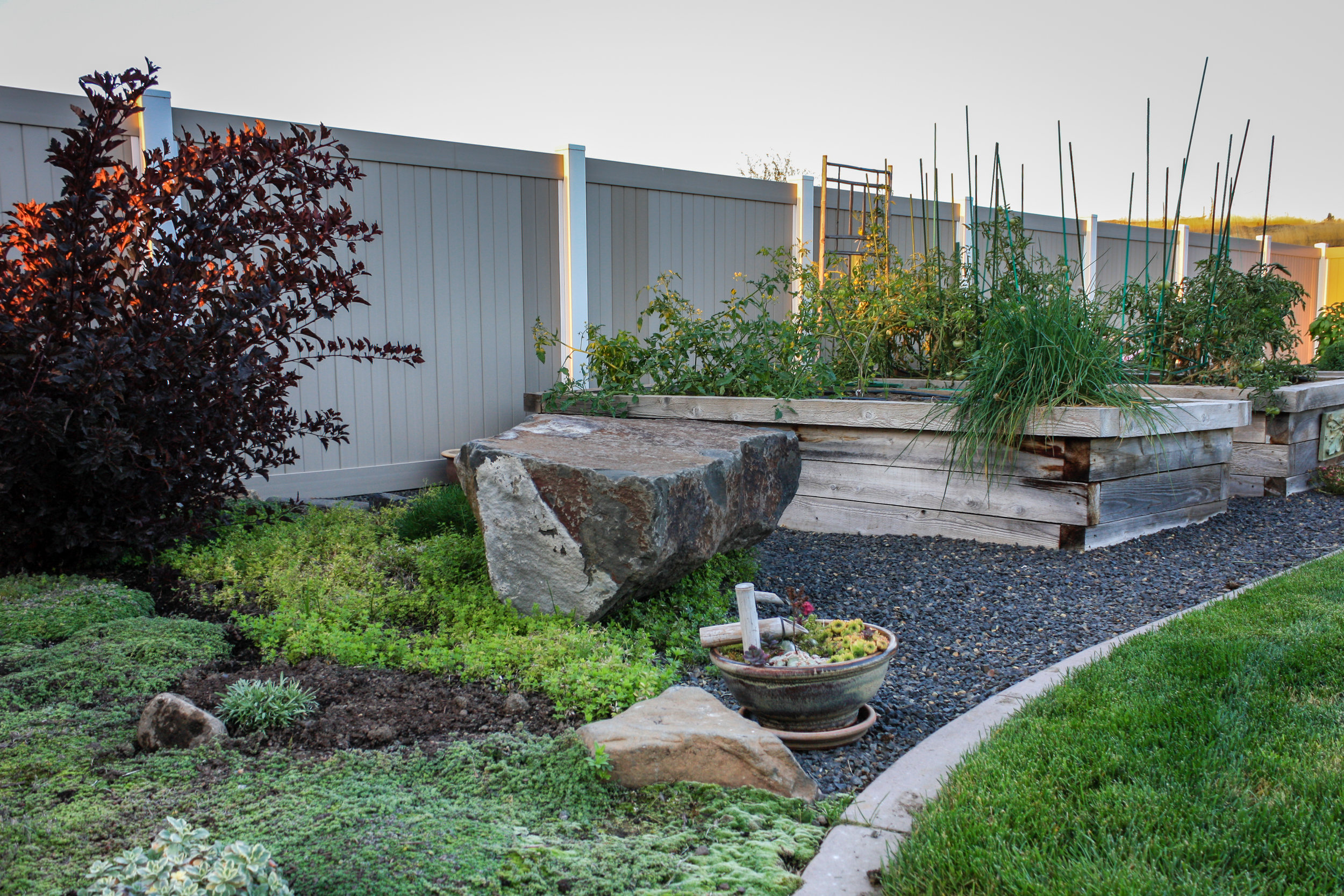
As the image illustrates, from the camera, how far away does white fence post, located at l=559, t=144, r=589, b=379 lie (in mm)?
6613

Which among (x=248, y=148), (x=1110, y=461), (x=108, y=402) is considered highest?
(x=248, y=148)

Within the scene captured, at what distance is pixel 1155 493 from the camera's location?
14.9ft

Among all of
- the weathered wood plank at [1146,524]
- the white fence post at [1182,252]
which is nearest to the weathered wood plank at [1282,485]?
the weathered wood plank at [1146,524]

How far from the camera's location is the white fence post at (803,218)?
7.96 meters

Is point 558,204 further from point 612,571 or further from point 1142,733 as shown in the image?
point 1142,733

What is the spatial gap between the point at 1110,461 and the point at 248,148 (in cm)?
428

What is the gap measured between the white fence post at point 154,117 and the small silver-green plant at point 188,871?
4.81 meters

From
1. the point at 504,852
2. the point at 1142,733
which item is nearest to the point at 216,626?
the point at 504,852

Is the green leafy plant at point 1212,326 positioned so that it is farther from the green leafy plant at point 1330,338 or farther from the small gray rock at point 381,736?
the small gray rock at point 381,736

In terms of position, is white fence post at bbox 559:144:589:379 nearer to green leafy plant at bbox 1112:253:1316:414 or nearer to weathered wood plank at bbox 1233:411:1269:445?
green leafy plant at bbox 1112:253:1316:414

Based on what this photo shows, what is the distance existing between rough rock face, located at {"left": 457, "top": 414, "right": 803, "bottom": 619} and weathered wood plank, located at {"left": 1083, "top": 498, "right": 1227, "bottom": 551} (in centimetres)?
180

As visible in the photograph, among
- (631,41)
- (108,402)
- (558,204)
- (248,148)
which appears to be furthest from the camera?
(631,41)

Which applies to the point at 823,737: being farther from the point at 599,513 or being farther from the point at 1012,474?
the point at 1012,474

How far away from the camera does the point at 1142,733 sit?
6.68ft
